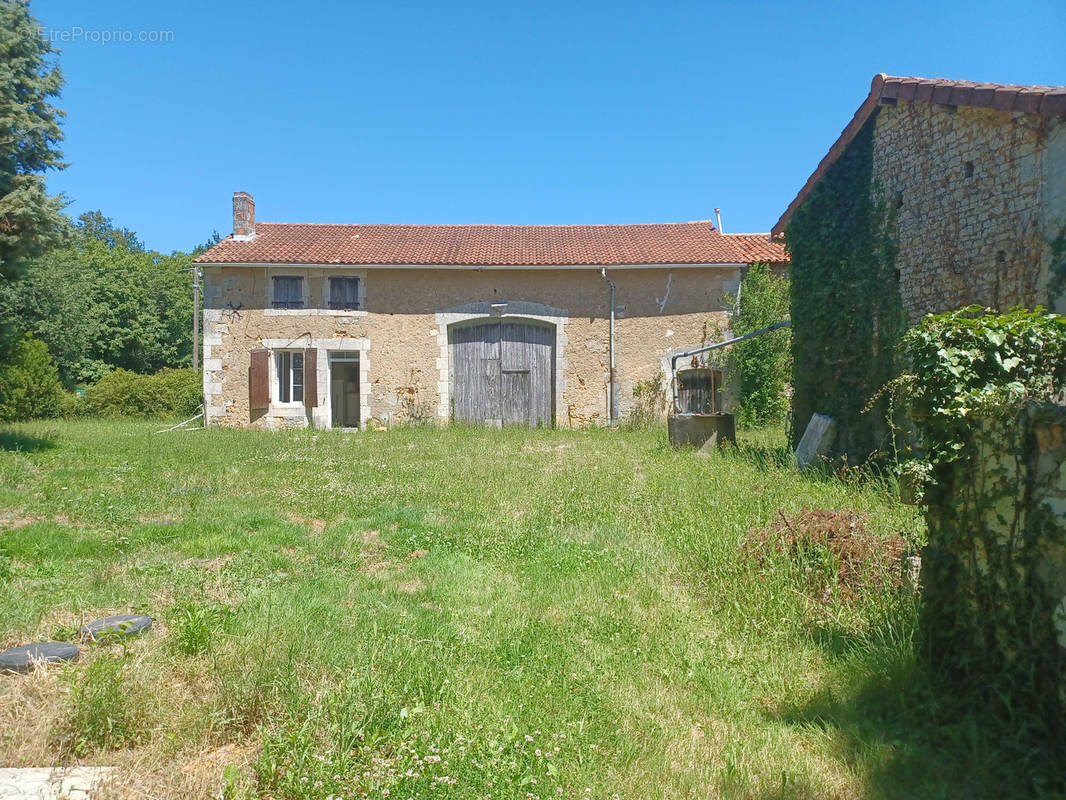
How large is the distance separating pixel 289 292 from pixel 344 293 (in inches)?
51.5

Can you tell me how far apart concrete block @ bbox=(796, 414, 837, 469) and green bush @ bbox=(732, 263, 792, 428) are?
7.36m

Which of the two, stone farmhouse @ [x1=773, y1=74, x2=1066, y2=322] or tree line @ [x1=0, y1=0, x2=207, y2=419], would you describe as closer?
stone farmhouse @ [x1=773, y1=74, x2=1066, y2=322]

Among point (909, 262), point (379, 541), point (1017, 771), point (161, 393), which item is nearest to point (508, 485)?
point (379, 541)

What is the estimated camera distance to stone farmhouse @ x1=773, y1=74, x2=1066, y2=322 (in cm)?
591

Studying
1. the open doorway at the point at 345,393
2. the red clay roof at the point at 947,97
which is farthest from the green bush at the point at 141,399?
the red clay roof at the point at 947,97

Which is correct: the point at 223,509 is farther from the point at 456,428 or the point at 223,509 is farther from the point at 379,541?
the point at 456,428

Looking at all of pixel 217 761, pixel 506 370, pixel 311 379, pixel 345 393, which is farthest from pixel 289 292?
pixel 217 761

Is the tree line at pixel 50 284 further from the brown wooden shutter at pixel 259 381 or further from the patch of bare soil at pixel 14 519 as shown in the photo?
the patch of bare soil at pixel 14 519

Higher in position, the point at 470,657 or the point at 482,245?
the point at 482,245

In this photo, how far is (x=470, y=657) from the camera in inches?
139

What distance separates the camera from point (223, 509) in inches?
266

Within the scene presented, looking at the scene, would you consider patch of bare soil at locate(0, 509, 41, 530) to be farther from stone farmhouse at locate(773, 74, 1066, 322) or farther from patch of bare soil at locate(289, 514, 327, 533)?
stone farmhouse at locate(773, 74, 1066, 322)

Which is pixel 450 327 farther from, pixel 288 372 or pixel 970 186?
pixel 970 186

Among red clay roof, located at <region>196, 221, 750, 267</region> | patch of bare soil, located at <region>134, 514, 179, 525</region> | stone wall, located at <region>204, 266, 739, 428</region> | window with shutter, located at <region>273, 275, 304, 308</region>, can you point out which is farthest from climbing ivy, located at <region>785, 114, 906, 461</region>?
window with shutter, located at <region>273, 275, 304, 308</region>
